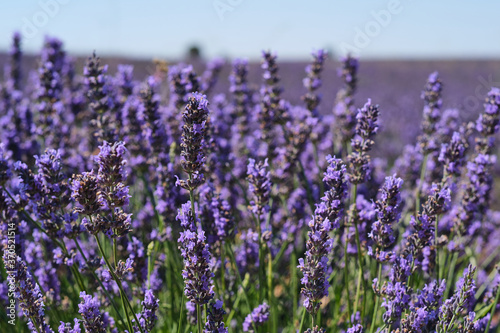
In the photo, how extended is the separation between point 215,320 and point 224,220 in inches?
26.5

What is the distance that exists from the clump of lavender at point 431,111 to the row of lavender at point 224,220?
0.05ft

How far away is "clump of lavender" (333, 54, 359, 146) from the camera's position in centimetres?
358

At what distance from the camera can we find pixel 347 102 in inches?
152

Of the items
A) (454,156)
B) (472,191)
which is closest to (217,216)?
(454,156)

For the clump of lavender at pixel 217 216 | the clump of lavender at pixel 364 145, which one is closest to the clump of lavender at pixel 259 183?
the clump of lavender at pixel 217 216

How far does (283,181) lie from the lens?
10.8 ft

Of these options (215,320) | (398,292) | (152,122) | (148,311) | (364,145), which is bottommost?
(398,292)

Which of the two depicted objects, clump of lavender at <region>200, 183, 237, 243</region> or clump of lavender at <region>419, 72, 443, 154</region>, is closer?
clump of lavender at <region>200, 183, 237, 243</region>

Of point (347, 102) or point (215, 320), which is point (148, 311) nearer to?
point (215, 320)

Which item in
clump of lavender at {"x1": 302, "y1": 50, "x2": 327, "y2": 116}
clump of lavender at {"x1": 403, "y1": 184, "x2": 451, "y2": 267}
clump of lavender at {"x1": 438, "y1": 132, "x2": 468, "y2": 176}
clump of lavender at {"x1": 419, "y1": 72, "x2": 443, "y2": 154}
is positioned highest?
clump of lavender at {"x1": 302, "y1": 50, "x2": 327, "y2": 116}

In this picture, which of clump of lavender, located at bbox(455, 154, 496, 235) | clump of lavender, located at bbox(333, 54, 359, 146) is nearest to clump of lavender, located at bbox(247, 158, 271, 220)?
clump of lavender, located at bbox(455, 154, 496, 235)

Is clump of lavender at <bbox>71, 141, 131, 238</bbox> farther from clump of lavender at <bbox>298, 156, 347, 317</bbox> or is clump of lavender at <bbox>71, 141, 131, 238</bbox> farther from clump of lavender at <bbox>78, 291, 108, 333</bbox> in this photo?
clump of lavender at <bbox>298, 156, 347, 317</bbox>

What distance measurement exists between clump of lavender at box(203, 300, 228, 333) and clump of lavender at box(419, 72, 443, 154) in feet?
6.98

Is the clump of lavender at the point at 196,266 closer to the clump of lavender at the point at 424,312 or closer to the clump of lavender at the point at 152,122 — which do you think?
the clump of lavender at the point at 424,312
